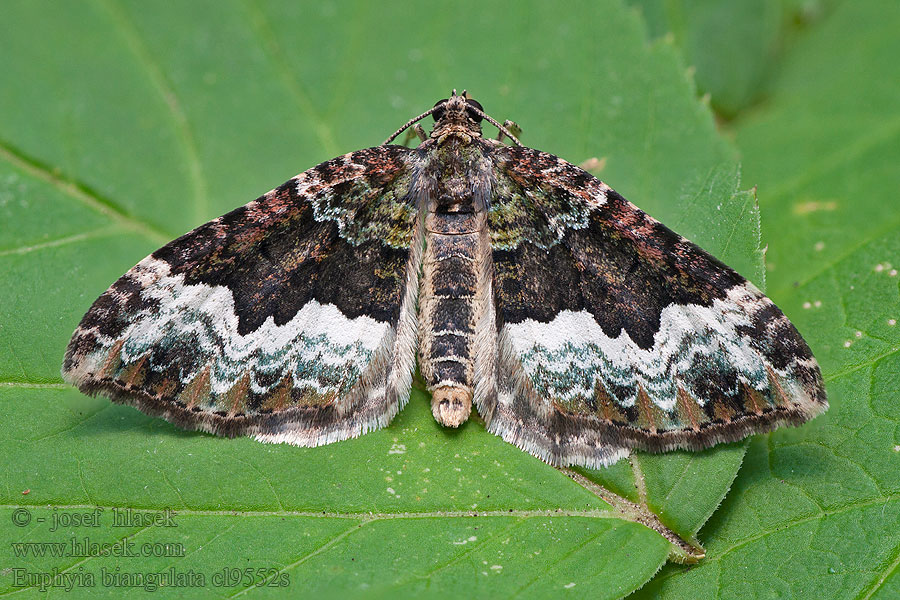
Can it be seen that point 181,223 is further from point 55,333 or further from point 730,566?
point 730,566

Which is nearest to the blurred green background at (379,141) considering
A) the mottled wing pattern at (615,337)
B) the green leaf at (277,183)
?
the green leaf at (277,183)

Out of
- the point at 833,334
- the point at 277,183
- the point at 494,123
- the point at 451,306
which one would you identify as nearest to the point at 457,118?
the point at 494,123

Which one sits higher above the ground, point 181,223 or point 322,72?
point 322,72

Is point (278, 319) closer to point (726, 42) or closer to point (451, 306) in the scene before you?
point (451, 306)

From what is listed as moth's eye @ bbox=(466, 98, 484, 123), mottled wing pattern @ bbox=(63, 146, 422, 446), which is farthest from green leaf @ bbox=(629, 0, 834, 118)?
mottled wing pattern @ bbox=(63, 146, 422, 446)

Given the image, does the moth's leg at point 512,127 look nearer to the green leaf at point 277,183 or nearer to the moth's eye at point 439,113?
the green leaf at point 277,183

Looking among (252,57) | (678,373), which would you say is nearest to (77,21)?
(252,57)

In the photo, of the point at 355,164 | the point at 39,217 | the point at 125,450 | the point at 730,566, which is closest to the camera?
the point at 730,566
